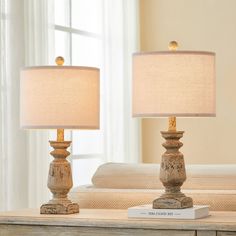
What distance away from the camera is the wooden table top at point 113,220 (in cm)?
257

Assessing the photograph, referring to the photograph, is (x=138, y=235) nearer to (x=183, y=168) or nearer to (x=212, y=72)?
(x=183, y=168)

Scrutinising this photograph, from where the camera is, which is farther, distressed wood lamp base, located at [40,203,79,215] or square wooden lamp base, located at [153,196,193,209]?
distressed wood lamp base, located at [40,203,79,215]

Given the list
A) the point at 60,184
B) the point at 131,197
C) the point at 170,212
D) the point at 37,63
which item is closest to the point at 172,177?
the point at 170,212

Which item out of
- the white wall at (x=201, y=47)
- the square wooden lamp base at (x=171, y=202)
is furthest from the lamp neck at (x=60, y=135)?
the white wall at (x=201, y=47)

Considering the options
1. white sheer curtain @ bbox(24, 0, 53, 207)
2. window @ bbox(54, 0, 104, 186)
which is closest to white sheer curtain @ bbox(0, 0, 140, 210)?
white sheer curtain @ bbox(24, 0, 53, 207)

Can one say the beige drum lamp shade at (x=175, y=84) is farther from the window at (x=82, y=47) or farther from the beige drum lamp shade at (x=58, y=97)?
the window at (x=82, y=47)

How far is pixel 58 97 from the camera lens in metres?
2.91

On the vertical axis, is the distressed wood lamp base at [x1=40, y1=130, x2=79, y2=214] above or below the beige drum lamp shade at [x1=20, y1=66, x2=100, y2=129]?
below

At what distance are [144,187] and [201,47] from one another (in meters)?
3.41

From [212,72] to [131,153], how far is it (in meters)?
3.42

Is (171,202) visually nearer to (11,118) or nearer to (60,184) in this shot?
(60,184)

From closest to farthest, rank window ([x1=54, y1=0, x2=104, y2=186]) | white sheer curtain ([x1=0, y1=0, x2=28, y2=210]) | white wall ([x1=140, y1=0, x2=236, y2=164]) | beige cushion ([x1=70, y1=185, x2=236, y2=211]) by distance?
beige cushion ([x1=70, y1=185, x2=236, y2=211]) → white sheer curtain ([x1=0, y1=0, x2=28, y2=210]) → window ([x1=54, y1=0, x2=104, y2=186]) → white wall ([x1=140, y1=0, x2=236, y2=164])

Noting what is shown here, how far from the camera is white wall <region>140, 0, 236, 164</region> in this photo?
620cm

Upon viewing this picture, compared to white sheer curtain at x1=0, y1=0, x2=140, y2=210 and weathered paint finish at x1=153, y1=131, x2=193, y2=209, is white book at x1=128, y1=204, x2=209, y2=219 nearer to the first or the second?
weathered paint finish at x1=153, y1=131, x2=193, y2=209
